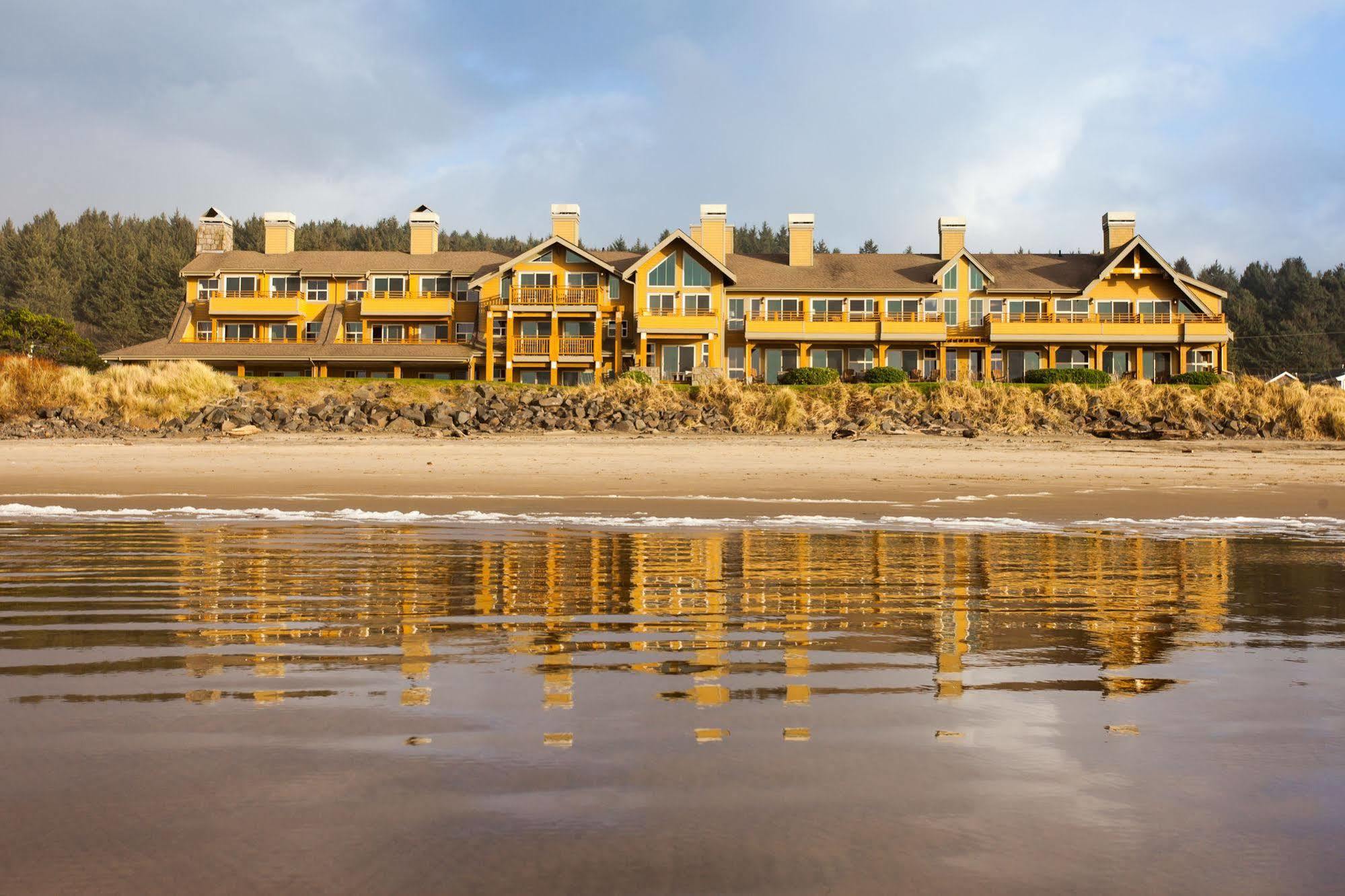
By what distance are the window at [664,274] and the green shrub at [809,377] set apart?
928 cm

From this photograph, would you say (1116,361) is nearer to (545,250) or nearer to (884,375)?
(884,375)

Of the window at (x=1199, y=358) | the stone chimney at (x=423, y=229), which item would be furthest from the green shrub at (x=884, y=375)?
the stone chimney at (x=423, y=229)

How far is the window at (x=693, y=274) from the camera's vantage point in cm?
5119

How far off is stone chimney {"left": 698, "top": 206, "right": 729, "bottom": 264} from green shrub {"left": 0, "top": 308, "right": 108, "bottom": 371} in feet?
109

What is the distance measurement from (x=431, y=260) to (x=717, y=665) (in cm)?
5515

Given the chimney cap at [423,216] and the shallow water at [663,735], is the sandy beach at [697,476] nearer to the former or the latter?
the shallow water at [663,735]

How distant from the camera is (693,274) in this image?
51281 millimetres

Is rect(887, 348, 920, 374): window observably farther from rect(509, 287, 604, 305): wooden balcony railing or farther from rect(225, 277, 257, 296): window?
rect(225, 277, 257, 296): window

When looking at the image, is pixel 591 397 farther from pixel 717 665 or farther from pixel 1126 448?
pixel 717 665

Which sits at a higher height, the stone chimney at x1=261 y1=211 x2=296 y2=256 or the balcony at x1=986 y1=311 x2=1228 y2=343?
the stone chimney at x1=261 y1=211 x2=296 y2=256

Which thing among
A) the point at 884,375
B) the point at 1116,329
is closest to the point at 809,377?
the point at 884,375

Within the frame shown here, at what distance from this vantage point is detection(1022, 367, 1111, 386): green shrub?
4444cm

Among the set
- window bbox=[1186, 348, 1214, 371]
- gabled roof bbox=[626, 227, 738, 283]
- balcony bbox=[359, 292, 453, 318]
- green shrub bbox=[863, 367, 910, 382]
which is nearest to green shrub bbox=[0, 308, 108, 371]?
balcony bbox=[359, 292, 453, 318]

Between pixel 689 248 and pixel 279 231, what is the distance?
25585 mm
